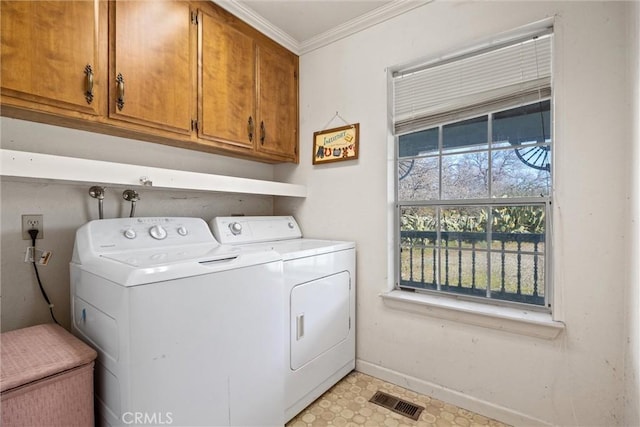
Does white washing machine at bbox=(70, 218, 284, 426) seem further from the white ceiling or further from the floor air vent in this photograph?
the white ceiling

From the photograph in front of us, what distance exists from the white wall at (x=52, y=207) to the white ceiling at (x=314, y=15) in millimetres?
1076

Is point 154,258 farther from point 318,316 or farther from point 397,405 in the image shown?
point 397,405

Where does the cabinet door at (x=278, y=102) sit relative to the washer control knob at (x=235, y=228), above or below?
above

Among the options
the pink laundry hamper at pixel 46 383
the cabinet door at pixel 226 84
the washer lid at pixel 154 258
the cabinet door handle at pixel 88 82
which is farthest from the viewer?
the cabinet door at pixel 226 84

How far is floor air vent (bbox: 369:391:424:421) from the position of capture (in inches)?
67.2

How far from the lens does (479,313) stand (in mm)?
1678

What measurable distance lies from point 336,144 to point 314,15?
0.86 m

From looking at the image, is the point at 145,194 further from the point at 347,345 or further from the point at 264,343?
the point at 347,345

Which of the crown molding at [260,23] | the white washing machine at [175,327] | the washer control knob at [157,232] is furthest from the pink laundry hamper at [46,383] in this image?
the crown molding at [260,23]

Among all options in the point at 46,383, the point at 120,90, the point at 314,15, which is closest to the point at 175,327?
the point at 46,383

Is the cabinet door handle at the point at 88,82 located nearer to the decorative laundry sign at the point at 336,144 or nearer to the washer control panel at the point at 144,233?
the washer control panel at the point at 144,233

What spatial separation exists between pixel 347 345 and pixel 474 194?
1.27 meters

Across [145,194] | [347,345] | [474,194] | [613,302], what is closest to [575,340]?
[613,302]

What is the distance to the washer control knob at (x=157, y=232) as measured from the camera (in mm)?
1548
